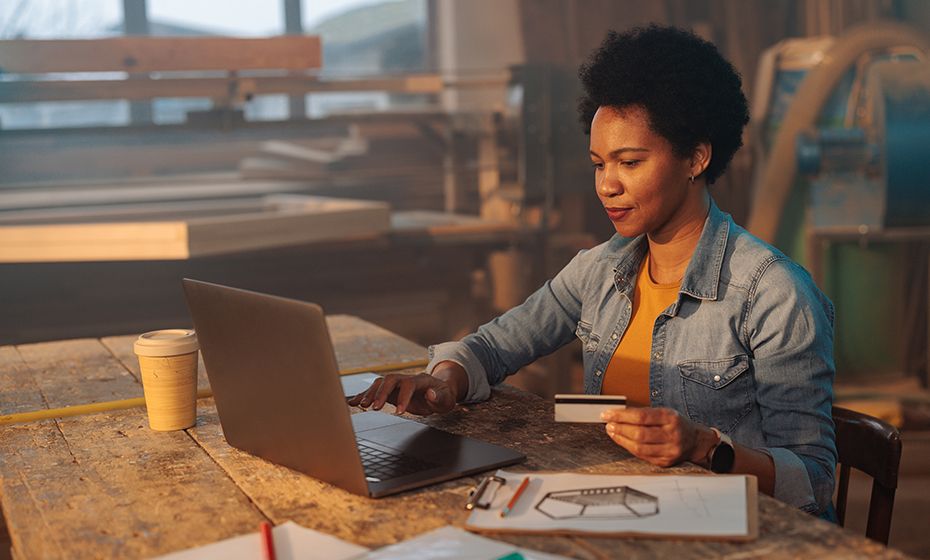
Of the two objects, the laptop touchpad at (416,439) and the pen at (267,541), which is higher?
the pen at (267,541)

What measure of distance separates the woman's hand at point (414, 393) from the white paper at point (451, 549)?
46 cm

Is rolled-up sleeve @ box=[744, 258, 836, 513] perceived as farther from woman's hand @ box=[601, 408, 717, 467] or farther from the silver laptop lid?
the silver laptop lid

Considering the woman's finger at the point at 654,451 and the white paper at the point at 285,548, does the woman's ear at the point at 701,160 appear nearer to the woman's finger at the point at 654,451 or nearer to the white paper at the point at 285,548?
the woman's finger at the point at 654,451

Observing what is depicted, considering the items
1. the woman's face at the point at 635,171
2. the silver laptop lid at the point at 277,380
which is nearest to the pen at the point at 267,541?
the silver laptop lid at the point at 277,380

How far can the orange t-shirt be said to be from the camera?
1769 millimetres

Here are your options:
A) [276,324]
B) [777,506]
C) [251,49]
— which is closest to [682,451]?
[777,506]

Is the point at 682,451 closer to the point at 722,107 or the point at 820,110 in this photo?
the point at 722,107

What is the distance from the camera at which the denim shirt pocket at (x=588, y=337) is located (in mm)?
1846

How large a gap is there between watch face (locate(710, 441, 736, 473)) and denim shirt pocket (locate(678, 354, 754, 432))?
247 mm

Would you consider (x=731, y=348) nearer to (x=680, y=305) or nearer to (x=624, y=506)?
(x=680, y=305)

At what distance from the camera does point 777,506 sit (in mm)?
1232

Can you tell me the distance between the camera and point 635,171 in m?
1.72

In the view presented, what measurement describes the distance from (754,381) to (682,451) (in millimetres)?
332

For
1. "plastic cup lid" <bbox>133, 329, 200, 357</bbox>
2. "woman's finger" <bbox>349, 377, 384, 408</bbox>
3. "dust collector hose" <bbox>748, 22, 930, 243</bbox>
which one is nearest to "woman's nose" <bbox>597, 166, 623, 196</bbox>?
"woman's finger" <bbox>349, 377, 384, 408</bbox>
